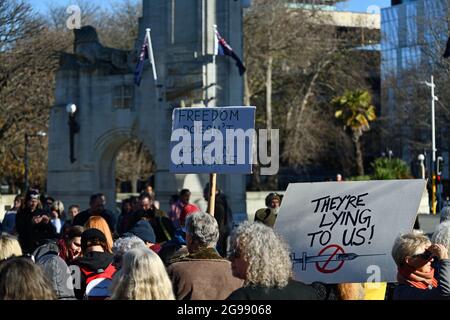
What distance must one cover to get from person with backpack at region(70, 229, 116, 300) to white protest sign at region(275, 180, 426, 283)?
4.69 ft

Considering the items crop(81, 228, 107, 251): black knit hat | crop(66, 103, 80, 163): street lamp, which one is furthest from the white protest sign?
crop(66, 103, 80, 163): street lamp

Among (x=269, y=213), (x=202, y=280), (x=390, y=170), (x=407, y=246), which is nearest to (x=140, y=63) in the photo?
(x=390, y=170)

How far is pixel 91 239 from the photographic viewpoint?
29.7 ft

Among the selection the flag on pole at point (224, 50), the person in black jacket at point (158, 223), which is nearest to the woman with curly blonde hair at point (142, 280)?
the person in black jacket at point (158, 223)

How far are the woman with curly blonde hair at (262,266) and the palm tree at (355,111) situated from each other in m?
55.3

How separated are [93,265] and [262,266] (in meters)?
2.89

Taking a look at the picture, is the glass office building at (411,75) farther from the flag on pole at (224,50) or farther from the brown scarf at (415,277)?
the brown scarf at (415,277)

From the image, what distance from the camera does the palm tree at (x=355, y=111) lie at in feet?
202

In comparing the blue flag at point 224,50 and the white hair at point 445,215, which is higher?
the blue flag at point 224,50

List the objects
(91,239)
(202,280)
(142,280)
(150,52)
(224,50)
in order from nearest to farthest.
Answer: (142,280), (202,280), (91,239), (224,50), (150,52)

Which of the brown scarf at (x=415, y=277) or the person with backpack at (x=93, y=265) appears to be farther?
the person with backpack at (x=93, y=265)

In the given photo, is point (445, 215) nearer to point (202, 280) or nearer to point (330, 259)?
point (330, 259)

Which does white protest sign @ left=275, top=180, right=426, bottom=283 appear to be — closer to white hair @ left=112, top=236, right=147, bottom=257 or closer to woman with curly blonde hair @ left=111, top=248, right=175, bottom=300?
white hair @ left=112, top=236, right=147, bottom=257

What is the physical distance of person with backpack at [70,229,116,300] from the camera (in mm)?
7953
